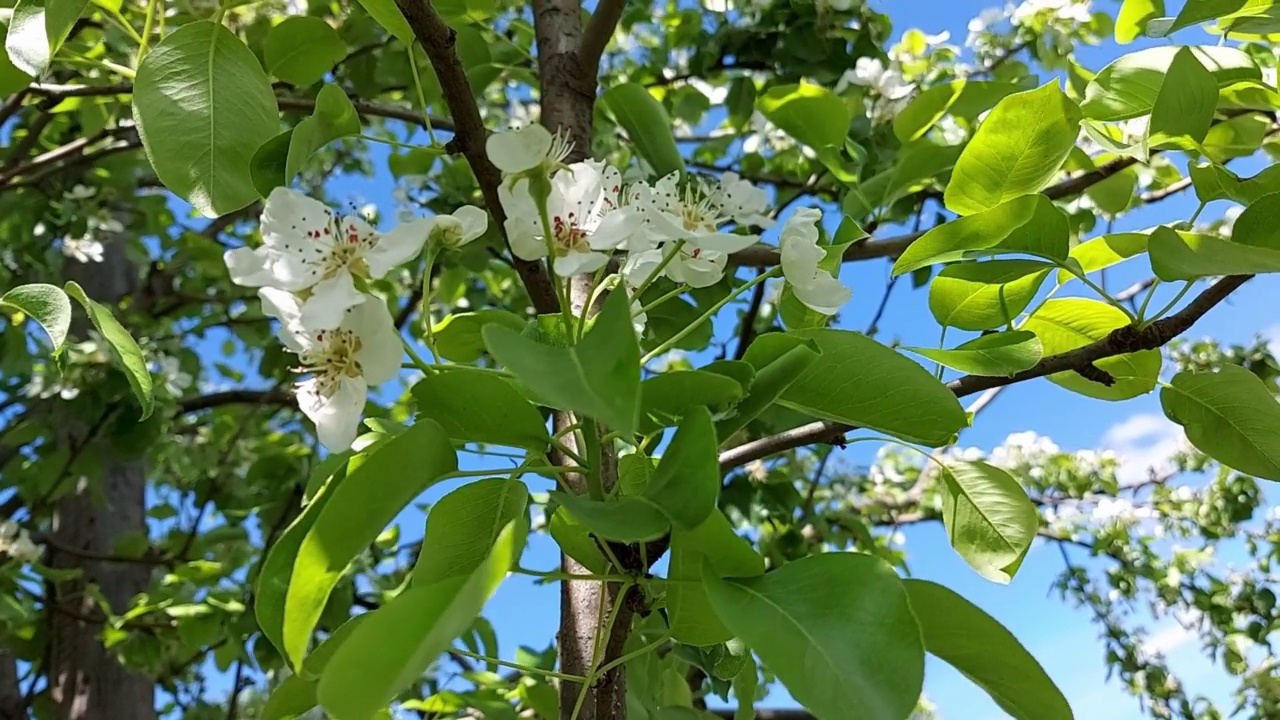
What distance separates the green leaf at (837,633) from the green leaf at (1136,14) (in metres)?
0.72

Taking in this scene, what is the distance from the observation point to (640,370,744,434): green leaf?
1.48 feet

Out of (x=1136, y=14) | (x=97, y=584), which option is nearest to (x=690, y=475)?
(x=1136, y=14)

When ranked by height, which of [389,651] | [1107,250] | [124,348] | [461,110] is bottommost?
[389,651]

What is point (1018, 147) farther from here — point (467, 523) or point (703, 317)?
point (467, 523)

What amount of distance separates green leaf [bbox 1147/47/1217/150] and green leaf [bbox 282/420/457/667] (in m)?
A: 0.49

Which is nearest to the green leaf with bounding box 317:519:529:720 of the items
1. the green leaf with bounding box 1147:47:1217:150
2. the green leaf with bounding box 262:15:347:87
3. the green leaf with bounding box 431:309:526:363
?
the green leaf with bounding box 431:309:526:363

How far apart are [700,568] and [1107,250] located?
0.41m

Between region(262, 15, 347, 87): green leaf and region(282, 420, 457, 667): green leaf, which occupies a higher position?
region(262, 15, 347, 87): green leaf

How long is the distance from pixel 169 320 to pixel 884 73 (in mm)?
1745

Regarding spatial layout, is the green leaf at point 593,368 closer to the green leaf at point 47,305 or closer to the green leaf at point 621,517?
the green leaf at point 621,517

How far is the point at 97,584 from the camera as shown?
216cm

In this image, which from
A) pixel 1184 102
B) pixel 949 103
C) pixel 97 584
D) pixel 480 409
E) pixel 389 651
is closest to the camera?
pixel 389 651

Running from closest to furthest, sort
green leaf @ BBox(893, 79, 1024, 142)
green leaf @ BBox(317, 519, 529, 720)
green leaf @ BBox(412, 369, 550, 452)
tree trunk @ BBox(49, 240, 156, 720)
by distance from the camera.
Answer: green leaf @ BBox(317, 519, 529, 720)
green leaf @ BBox(412, 369, 550, 452)
green leaf @ BBox(893, 79, 1024, 142)
tree trunk @ BBox(49, 240, 156, 720)

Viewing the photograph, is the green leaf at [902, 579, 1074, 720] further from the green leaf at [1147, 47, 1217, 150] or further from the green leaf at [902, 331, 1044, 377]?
the green leaf at [1147, 47, 1217, 150]
